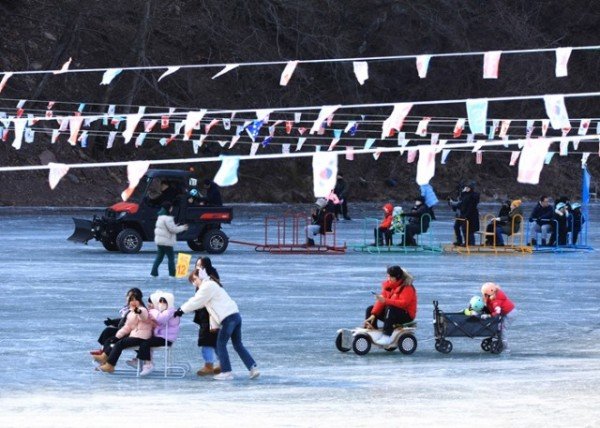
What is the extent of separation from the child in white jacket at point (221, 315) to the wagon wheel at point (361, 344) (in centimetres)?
201

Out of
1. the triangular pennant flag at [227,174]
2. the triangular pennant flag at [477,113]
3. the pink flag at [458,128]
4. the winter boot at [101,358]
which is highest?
the pink flag at [458,128]

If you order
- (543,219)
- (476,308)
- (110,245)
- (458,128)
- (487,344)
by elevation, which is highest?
(458,128)

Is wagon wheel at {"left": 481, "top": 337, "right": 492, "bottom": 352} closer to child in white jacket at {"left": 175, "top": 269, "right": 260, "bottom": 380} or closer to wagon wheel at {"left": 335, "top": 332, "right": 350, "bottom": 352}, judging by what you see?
wagon wheel at {"left": 335, "top": 332, "right": 350, "bottom": 352}

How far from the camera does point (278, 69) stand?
5459 centimetres

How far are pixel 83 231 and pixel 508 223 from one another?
352 inches

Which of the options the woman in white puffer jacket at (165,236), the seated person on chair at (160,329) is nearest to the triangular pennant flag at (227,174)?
the seated person on chair at (160,329)

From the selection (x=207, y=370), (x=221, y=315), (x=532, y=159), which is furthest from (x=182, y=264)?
(x=532, y=159)

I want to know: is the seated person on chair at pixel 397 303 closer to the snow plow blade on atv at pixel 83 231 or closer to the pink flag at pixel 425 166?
the pink flag at pixel 425 166

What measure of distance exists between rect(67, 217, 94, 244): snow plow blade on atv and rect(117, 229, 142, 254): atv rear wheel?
0.67 meters

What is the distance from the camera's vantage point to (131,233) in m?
30.2

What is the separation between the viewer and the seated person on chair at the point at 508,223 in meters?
32.3

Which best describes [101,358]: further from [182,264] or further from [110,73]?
[110,73]

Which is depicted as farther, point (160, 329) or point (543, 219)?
point (543, 219)

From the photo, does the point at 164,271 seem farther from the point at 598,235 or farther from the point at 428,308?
the point at 598,235
